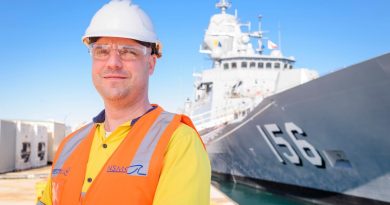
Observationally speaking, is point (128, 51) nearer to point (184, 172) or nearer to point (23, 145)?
point (184, 172)

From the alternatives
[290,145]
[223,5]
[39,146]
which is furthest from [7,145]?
[223,5]

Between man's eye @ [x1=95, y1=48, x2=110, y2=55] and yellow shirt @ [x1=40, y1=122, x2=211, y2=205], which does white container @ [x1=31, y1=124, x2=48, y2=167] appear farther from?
yellow shirt @ [x1=40, y1=122, x2=211, y2=205]

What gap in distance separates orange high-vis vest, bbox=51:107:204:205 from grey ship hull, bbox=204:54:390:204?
795 cm

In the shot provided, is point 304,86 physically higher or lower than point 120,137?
lower

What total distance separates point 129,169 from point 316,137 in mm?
10491

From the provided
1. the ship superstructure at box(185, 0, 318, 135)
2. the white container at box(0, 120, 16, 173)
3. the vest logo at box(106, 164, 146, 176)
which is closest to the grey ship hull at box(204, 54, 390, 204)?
the ship superstructure at box(185, 0, 318, 135)

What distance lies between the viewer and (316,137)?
36.9 feet

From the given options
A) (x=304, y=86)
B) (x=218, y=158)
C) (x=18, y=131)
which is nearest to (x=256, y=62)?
(x=218, y=158)

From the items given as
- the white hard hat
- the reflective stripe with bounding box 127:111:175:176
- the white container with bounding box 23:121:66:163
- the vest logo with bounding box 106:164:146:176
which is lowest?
the white container with bounding box 23:121:66:163

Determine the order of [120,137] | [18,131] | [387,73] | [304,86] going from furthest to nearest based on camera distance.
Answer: [18,131] < [304,86] < [387,73] < [120,137]

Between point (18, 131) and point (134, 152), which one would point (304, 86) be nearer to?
point (18, 131)

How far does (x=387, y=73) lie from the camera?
8.61 metres

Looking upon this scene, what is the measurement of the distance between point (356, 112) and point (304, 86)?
1.64 meters

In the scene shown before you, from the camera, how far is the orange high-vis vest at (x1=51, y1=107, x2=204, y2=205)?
4.41 feet
